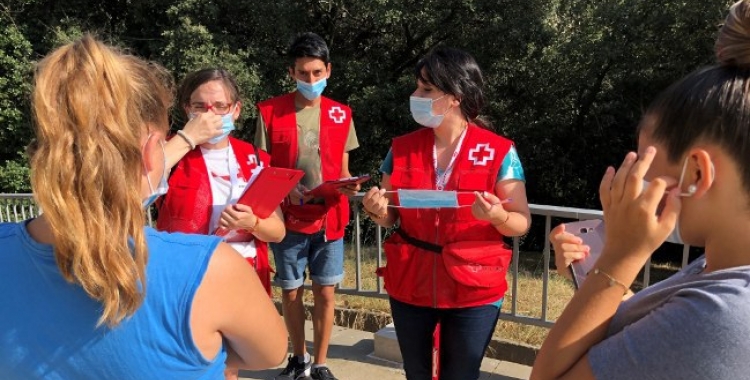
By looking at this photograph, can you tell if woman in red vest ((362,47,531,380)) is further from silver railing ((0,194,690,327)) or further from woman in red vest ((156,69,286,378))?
silver railing ((0,194,690,327))

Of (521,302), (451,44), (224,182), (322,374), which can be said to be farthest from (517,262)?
(451,44)

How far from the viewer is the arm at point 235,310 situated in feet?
4.31

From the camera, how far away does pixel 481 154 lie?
8.75 feet

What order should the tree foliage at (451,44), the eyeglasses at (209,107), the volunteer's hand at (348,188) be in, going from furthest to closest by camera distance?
the tree foliage at (451,44)
the volunteer's hand at (348,188)
the eyeglasses at (209,107)

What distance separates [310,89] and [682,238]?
296cm

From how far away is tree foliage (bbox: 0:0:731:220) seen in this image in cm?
1273

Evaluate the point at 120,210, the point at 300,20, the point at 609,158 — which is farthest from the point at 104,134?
the point at 609,158

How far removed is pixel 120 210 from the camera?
1240mm

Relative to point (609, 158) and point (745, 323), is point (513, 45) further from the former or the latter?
point (745, 323)

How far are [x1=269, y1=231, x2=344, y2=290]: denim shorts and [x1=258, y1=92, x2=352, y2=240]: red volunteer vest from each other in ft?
0.28

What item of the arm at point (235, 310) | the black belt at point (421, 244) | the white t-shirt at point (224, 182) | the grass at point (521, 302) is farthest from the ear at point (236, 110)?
the grass at point (521, 302)

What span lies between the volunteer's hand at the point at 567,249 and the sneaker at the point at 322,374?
2.64 meters

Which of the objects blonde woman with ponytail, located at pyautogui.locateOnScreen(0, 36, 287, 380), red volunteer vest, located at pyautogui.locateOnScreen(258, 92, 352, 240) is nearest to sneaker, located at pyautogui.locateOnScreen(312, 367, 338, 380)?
red volunteer vest, located at pyautogui.locateOnScreen(258, 92, 352, 240)

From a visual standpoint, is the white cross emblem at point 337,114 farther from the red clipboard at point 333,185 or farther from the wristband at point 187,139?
the wristband at point 187,139
